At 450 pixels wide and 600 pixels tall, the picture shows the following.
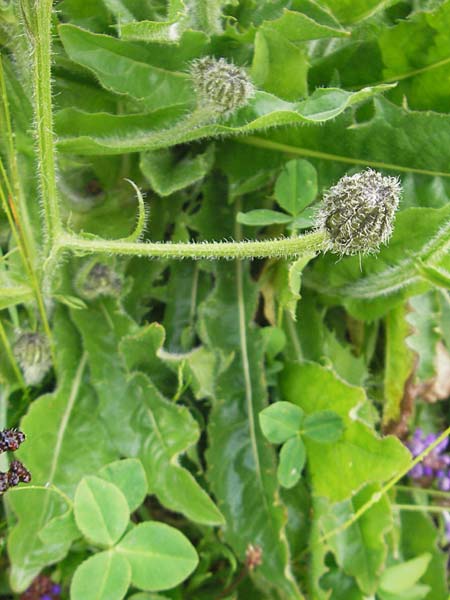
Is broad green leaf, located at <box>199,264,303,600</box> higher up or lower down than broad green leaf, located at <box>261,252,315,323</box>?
lower down

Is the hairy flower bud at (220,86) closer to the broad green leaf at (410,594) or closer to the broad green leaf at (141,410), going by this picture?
the broad green leaf at (141,410)

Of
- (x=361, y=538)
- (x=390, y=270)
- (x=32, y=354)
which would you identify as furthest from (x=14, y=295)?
(x=361, y=538)

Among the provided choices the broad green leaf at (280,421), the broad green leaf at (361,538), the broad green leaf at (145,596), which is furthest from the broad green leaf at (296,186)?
the broad green leaf at (145,596)

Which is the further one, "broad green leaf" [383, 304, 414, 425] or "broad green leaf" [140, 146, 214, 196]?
"broad green leaf" [383, 304, 414, 425]

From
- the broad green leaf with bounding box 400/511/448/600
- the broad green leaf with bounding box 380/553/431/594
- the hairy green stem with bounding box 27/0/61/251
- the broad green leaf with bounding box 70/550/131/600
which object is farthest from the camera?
the broad green leaf with bounding box 400/511/448/600

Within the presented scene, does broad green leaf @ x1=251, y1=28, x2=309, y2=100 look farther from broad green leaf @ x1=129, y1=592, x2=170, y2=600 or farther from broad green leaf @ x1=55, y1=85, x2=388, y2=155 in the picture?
broad green leaf @ x1=129, y1=592, x2=170, y2=600

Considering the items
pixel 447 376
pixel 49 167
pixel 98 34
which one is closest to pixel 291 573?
pixel 447 376

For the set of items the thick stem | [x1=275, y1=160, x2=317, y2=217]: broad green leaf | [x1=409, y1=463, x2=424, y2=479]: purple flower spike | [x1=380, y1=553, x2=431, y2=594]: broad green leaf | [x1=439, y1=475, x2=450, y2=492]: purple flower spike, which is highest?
the thick stem

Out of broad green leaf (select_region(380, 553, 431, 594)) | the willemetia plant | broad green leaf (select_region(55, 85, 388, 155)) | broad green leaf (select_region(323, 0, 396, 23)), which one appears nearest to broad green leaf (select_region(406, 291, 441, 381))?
the willemetia plant
